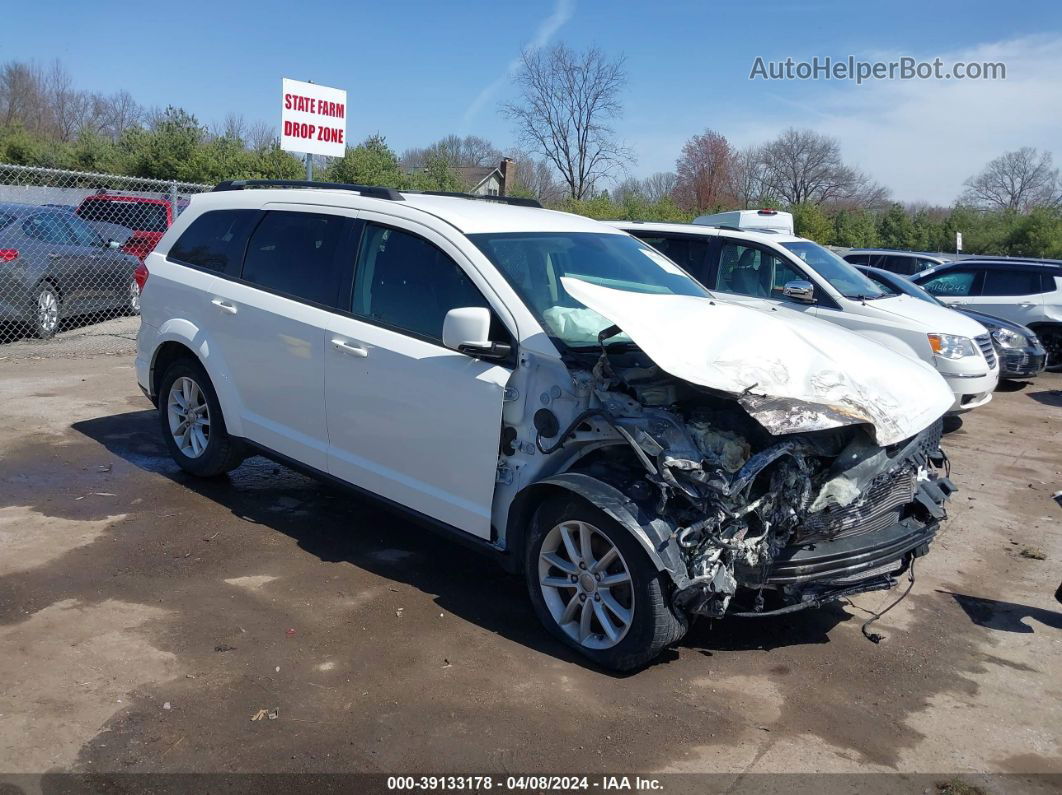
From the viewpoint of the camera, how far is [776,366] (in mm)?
3998

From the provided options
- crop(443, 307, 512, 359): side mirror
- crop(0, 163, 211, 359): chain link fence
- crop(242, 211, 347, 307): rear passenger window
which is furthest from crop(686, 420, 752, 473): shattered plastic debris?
crop(0, 163, 211, 359): chain link fence

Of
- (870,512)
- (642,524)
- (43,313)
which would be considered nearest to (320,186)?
(642,524)

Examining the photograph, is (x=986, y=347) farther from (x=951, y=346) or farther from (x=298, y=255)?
(x=298, y=255)

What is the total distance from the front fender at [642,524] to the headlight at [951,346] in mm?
6195

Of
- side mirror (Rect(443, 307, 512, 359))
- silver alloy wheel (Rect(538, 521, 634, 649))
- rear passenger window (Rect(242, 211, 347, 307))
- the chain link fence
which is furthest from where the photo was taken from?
the chain link fence

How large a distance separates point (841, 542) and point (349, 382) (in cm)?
263

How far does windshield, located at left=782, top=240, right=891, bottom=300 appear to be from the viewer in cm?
940

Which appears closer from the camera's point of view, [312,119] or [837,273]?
[837,273]

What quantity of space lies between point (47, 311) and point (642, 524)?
33.8 ft

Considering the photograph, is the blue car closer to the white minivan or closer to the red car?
the white minivan

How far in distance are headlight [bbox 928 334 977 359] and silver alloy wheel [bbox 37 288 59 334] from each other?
1036 cm

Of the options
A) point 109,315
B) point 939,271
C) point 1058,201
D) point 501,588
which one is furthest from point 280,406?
point 1058,201

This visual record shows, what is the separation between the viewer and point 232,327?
18.6ft

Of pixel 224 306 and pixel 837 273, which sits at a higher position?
pixel 837 273
